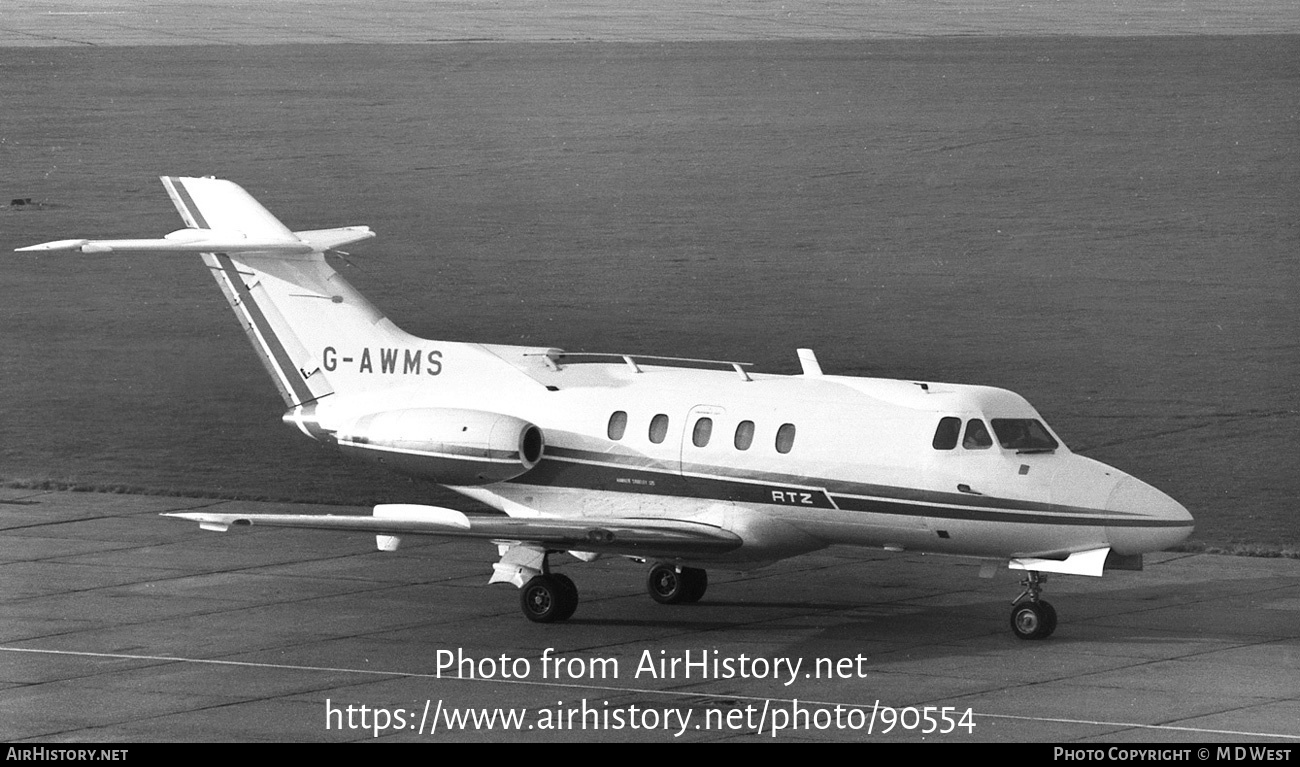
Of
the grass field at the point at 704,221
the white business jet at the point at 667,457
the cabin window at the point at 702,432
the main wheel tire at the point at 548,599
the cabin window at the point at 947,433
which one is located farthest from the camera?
the grass field at the point at 704,221

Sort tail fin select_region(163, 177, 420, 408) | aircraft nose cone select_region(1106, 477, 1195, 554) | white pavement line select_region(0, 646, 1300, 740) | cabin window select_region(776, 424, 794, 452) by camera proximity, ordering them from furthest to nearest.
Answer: tail fin select_region(163, 177, 420, 408), cabin window select_region(776, 424, 794, 452), aircraft nose cone select_region(1106, 477, 1195, 554), white pavement line select_region(0, 646, 1300, 740)

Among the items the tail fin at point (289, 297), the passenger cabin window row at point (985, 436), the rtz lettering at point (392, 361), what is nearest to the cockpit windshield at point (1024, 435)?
the passenger cabin window row at point (985, 436)

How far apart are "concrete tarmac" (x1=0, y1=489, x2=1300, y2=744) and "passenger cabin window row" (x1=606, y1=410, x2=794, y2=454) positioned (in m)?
2.27

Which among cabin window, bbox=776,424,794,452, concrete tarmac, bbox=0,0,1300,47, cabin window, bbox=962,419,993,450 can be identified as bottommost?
cabin window, bbox=776,424,794,452

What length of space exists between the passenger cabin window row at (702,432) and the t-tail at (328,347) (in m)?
1.10

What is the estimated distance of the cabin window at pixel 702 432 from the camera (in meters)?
26.5

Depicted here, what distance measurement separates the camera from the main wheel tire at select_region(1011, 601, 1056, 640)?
24953mm

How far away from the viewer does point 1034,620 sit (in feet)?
81.8

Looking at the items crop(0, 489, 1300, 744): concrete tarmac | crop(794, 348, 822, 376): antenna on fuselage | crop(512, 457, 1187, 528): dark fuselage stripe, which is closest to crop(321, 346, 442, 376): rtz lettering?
crop(512, 457, 1187, 528): dark fuselage stripe

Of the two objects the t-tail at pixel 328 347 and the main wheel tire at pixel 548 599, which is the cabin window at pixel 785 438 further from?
the t-tail at pixel 328 347

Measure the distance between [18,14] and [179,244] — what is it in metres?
46.1

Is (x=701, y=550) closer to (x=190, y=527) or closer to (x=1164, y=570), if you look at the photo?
(x=1164, y=570)

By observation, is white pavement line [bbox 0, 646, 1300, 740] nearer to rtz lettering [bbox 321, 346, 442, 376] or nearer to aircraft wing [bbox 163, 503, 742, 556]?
aircraft wing [bbox 163, 503, 742, 556]

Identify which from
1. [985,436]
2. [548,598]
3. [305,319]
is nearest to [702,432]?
[548,598]
